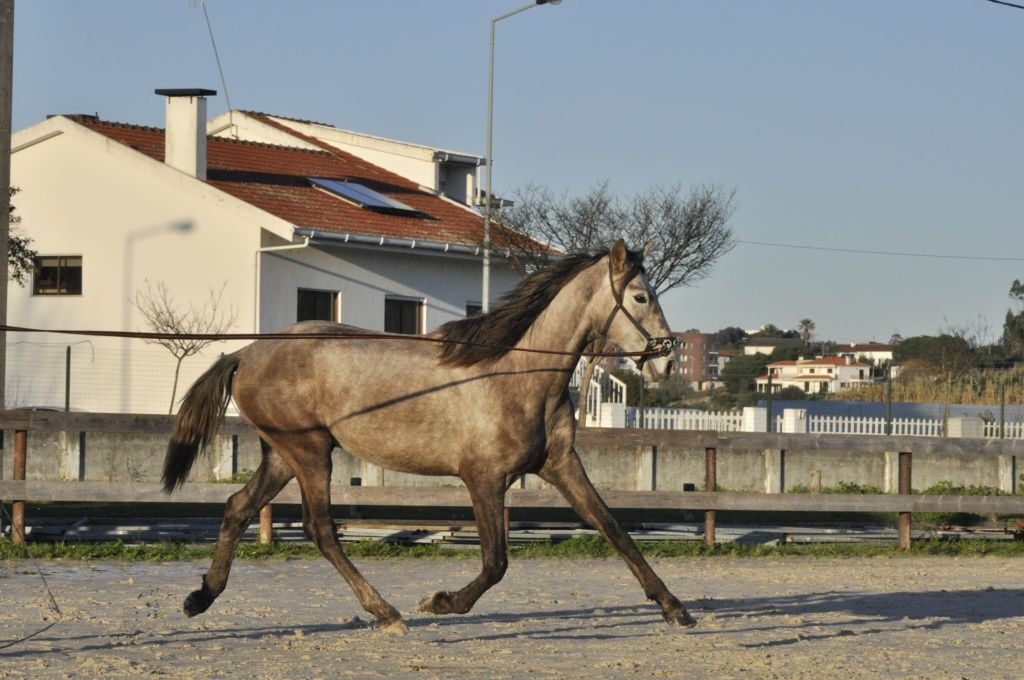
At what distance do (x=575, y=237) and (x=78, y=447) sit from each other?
14.0 metres

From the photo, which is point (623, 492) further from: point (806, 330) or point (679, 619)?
point (806, 330)

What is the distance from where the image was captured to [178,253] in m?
29.2

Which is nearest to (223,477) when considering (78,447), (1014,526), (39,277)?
(78,447)

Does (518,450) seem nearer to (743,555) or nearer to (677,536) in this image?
(743,555)

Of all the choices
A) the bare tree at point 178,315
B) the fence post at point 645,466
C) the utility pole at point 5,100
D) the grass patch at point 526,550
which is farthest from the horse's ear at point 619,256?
the bare tree at point 178,315

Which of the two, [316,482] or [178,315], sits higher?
[178,315]

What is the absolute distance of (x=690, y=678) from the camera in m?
7.19

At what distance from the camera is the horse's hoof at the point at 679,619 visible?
8477 millimetres

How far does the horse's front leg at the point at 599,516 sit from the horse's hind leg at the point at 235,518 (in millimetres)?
1697

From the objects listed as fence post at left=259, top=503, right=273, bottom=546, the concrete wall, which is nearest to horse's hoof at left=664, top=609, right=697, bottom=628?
fence post at left=259, top=503, right=273, bottom=546

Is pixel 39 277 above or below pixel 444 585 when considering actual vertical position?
above

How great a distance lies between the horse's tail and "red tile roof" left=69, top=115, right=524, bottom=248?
1907 cm

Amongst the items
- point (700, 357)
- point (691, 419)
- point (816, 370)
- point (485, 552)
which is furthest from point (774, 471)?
point (700, 357)

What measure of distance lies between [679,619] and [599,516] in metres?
0.76
